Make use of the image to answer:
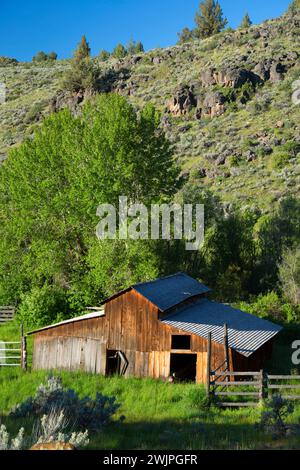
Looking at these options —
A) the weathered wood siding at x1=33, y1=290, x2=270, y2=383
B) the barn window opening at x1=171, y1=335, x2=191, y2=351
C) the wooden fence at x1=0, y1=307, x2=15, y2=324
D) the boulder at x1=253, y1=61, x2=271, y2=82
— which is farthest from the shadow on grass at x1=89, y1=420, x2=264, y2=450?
the boulder at x1=253, y1=61, x2=271, y2=82

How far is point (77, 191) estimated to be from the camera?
115 feet

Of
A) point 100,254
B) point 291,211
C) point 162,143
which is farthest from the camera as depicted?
point 291,211

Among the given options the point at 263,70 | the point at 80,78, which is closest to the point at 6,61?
the point at 80,78

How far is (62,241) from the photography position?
37.6 m

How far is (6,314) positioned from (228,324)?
20972mm

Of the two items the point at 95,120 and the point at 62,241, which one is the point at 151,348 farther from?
the point at 95,120

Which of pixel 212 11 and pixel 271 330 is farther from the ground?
pixel 212 11

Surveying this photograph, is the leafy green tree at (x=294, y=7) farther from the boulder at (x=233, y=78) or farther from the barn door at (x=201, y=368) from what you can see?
the barn door at (x=201, y=368)

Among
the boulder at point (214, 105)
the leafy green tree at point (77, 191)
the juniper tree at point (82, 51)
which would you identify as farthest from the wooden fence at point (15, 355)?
the juniper tree at point (82, 51)

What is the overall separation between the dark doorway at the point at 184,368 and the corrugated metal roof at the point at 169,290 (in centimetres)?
312

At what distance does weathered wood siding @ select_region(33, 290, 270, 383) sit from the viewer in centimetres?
2427

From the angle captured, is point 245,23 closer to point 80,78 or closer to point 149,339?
point 80,78
